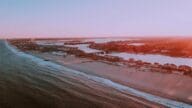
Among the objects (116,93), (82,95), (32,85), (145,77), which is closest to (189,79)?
(145,77)

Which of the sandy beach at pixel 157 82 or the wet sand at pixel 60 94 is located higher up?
the wet sand at pixel 60 94

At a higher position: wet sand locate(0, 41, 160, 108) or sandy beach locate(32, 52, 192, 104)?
wet sand locate(0, 41, 160, 108)


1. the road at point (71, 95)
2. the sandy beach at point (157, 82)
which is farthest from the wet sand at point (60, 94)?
the sandy beach at point (157, 82)

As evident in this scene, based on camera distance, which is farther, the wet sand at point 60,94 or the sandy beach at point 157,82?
the sandy beach at point 157,82

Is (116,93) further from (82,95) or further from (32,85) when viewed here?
(32,85)

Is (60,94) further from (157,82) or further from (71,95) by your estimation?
(157,82)

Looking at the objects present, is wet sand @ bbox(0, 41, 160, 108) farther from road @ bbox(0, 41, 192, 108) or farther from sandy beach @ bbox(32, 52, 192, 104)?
sandy beach @ bbox(32, 52, 192, 104)

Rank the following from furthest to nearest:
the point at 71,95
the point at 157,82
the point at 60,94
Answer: the point at 157,82 < the point at 60,94 < the point at 71,95

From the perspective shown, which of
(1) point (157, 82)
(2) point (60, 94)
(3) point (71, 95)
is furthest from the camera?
(1) point (157, 82)

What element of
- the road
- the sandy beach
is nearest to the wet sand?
the road

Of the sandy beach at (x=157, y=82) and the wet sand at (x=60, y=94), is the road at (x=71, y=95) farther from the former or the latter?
the sandy beach at (x=157, y=82)

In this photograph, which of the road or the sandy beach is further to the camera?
the sandy beach

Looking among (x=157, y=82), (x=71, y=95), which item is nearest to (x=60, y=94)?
(x=71, y=95)
